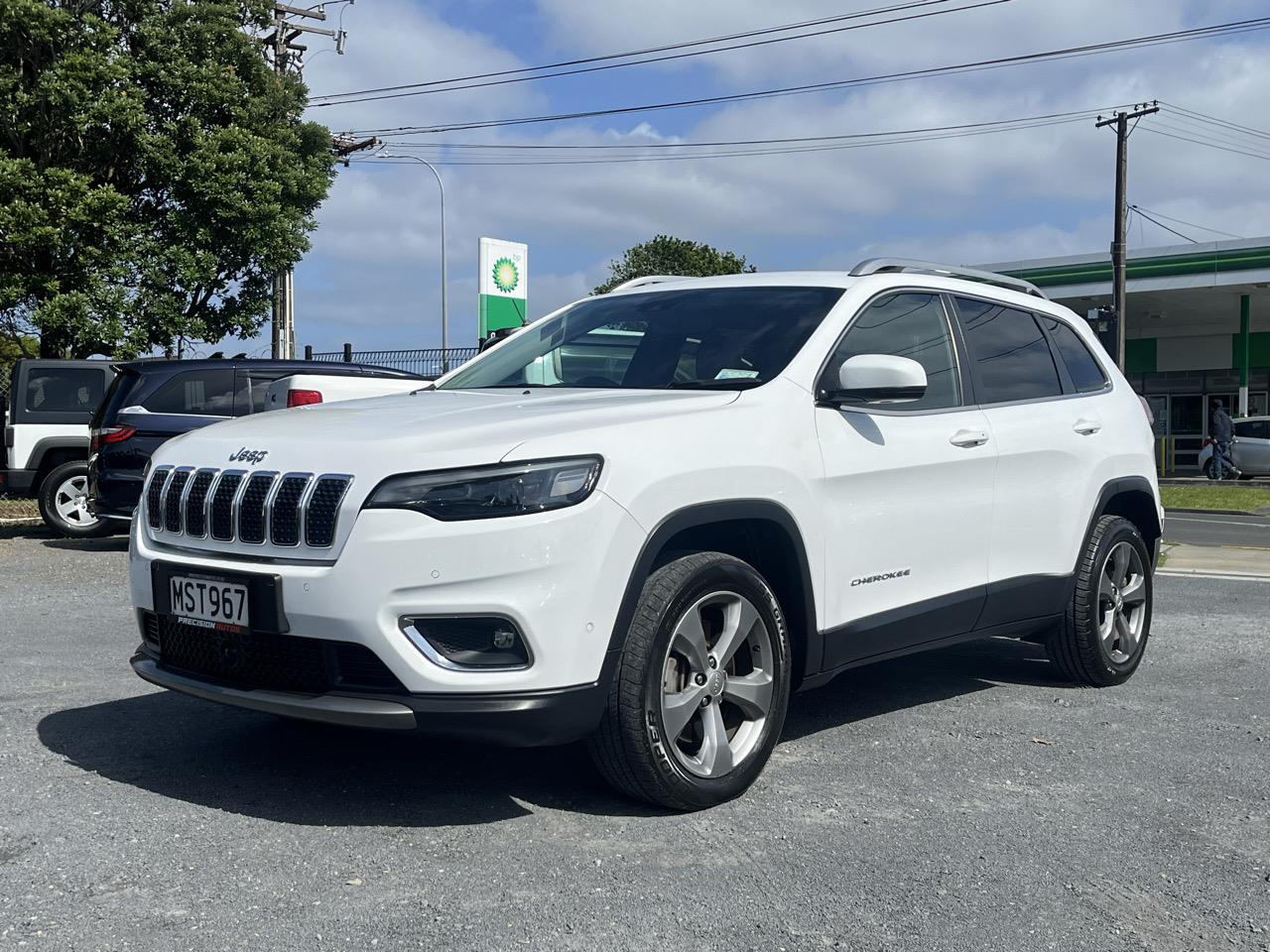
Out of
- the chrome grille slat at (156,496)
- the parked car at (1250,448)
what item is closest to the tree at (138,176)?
the chrome grille slat at (156,496)

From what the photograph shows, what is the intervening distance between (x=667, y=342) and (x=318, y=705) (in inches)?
80.7

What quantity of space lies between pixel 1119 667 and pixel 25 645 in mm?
5524

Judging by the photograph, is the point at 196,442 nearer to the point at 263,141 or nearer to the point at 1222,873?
the point at 1222,873

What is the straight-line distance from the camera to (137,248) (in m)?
19.1

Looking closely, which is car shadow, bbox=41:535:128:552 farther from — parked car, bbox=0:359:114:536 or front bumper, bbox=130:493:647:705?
front bumper, bbox=130:493:647:705

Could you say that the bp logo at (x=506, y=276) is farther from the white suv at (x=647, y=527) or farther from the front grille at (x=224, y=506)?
the front grille at (x=224, y=506)

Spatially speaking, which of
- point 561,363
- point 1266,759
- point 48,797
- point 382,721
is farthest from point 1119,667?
point 48,797

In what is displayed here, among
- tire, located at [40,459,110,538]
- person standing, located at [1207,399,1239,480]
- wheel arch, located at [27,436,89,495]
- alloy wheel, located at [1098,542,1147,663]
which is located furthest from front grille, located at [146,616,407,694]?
person standing, located at [1207,399,1239,480]

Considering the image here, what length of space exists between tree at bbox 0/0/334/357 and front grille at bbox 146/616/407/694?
626 inches

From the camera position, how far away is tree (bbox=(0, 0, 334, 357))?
18344 millimetres

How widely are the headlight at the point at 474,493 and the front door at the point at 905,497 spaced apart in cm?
123

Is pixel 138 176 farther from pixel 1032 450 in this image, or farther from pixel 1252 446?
pixel 1252 446

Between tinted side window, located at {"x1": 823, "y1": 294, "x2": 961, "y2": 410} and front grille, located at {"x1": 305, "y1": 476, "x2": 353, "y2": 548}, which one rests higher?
tinted side window, located at {"x1": 823, "y1": 294, "x2": 961, "y2": 410}

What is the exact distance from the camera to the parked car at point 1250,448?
3083 cm
